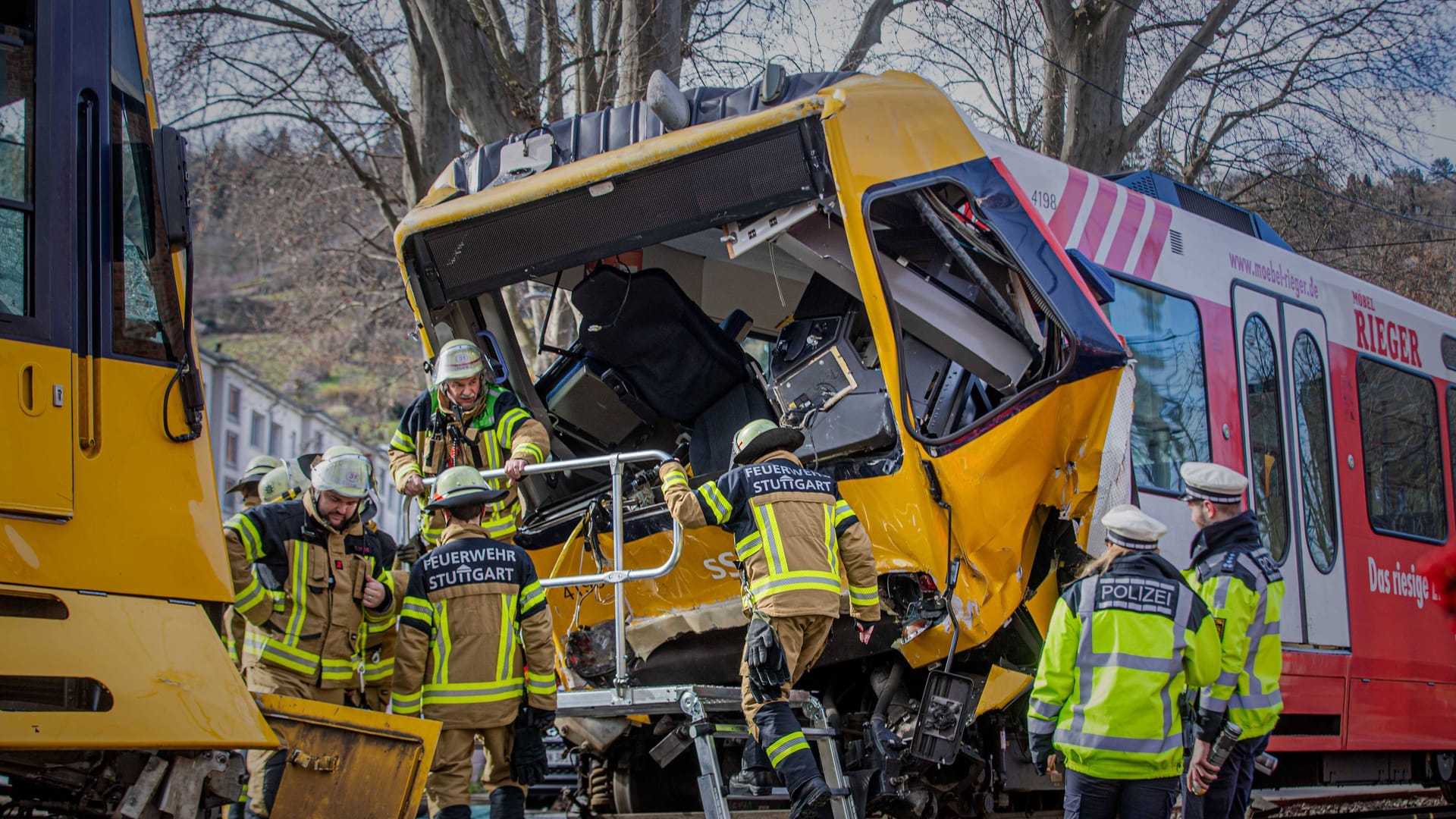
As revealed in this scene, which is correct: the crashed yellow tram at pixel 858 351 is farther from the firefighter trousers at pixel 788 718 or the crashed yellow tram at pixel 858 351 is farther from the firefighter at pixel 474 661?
the firefighter at pixel 474 661

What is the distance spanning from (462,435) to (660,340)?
1109 mm

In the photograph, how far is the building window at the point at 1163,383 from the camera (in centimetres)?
680

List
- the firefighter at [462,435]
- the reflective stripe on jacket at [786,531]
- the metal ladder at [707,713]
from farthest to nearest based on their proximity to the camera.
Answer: the firefighter at [462,435], the reflective stripe on jacket at [786,531], the metal ladder at [707,713]

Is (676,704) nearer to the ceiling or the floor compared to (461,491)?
nearer to the floor

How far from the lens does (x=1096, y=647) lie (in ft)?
16.0

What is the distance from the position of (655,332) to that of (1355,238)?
11.8 metres

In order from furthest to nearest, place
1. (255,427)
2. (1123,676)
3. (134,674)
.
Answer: (255,427) → (1123,676) → (134,674)

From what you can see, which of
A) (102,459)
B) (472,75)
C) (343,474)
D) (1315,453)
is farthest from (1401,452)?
(102,459)

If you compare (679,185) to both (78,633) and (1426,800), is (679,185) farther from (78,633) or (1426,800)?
(1426,800)

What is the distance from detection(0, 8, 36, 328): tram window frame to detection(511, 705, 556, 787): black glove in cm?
276

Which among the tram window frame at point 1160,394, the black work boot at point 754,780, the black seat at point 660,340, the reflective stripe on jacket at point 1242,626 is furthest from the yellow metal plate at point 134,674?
the tram window frame at point 1160,394

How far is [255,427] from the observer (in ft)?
124

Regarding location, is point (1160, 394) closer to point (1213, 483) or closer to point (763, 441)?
point (1213, 483)

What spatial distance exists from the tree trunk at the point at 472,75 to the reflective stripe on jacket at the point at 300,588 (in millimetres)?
6214
